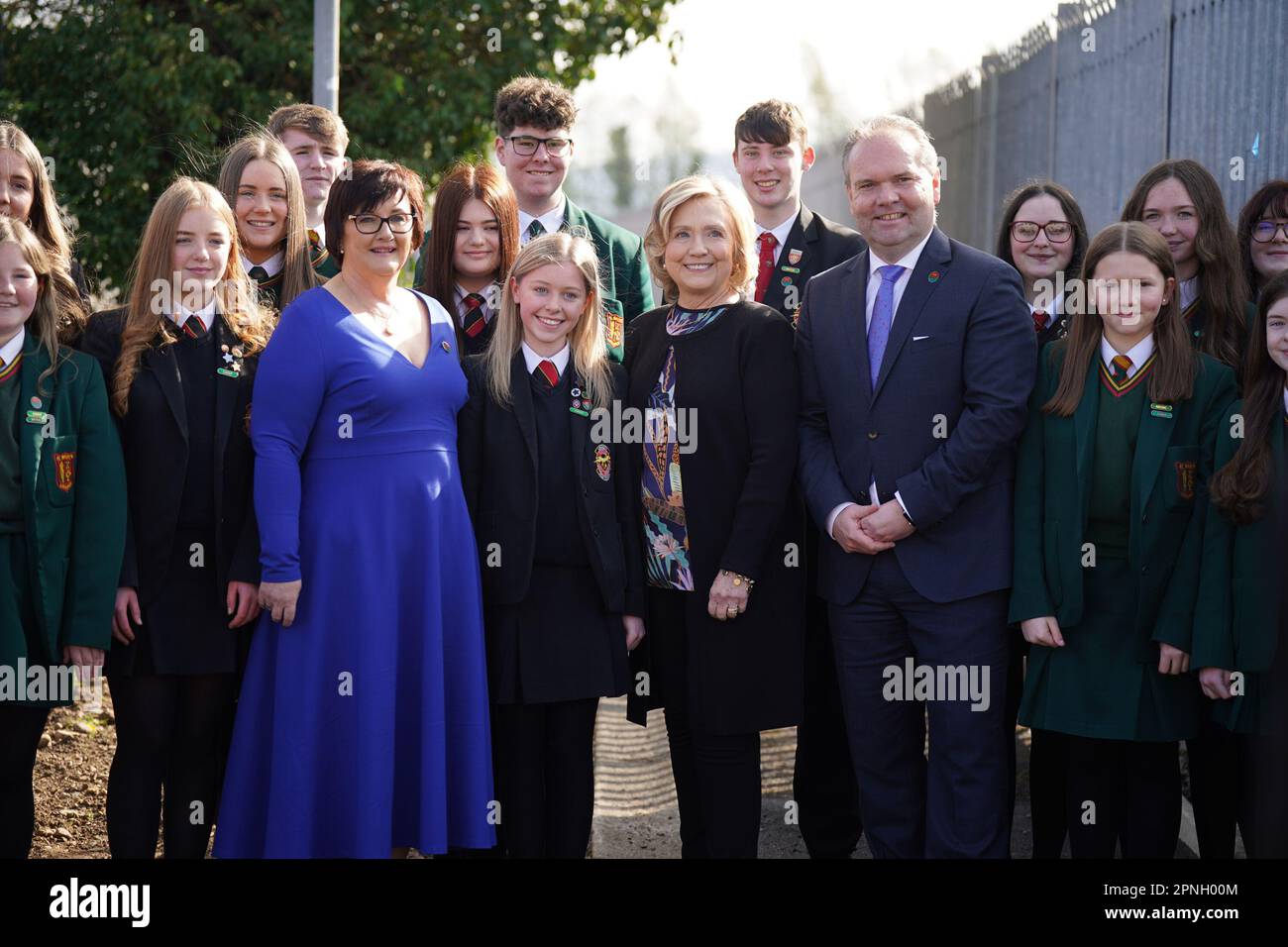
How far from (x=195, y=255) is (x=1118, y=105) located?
17.1 feet

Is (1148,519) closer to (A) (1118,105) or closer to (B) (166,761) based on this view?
(B) (166,761)

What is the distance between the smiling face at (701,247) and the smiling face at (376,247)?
0.91m

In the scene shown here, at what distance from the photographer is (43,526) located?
445 centimetres

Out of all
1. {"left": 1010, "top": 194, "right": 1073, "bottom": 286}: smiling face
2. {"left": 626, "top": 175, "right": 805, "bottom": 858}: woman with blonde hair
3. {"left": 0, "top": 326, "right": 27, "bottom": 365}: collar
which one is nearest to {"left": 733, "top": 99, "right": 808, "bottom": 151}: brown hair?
{"left": 626, "top": 175, "right": 805, "bottom": 858}: woman with blonde hair

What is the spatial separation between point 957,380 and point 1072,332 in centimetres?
41

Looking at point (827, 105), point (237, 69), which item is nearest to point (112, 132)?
point (237, 69)

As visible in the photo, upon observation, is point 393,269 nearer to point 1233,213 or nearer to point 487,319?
point 487,319

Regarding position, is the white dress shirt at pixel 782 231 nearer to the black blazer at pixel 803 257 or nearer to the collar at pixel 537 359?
the black blazer at pixel 803 257

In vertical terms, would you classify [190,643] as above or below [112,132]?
below

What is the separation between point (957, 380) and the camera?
15.4ft

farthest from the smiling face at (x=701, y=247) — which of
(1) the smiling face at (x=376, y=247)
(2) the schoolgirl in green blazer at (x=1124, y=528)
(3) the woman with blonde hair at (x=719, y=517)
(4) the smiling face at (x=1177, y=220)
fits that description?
(4) the smiling face at (x=1177, y=220)

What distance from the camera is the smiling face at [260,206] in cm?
520

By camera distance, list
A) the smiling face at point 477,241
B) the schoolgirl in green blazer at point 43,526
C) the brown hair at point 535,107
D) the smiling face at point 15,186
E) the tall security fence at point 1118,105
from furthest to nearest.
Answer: the tall security fence at point 1118,105
the brown hair at point 535,107
the smiling face at point 477,241
the smiling face at point 15,186
the schoolgirl in green blazer at point 43,526
